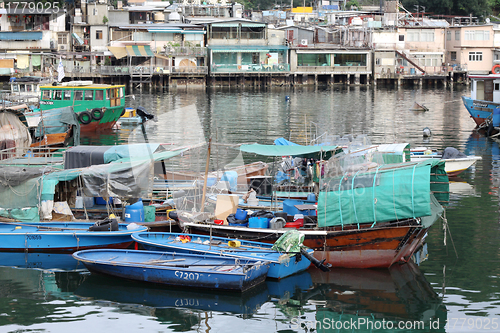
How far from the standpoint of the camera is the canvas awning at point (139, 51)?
71819 millimetres

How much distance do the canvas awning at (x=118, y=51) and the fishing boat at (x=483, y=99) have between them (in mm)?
42639

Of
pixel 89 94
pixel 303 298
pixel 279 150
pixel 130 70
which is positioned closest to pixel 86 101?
pixel 89 94

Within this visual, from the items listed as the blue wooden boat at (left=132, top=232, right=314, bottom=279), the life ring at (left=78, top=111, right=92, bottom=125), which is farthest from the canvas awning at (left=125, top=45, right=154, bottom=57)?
the blue wooden boat at (left=132, top=232, right=314, bottom=279)

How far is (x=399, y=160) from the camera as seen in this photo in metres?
21.7

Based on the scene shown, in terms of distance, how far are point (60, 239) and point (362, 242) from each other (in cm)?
887

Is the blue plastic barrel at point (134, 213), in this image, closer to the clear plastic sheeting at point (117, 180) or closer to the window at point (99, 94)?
the clear plastic sheeting at point (117, 180)

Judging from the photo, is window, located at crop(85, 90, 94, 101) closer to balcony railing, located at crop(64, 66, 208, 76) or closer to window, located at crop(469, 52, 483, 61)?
balcony railing, located at crop(64, 66, 208, 76)

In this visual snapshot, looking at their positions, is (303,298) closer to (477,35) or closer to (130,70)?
(130,70)

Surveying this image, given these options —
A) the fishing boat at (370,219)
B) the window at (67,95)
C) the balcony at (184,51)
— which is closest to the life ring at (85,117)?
the window at (67,95)

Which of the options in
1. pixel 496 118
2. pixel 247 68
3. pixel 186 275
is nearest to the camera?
pixel 186 275

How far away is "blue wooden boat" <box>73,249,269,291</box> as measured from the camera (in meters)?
15.1

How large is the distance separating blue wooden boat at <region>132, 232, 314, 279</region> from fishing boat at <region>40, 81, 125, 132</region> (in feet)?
81.5

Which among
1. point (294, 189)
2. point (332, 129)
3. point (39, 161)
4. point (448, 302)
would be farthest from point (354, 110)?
point (448, 302)

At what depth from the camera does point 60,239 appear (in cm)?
1798
